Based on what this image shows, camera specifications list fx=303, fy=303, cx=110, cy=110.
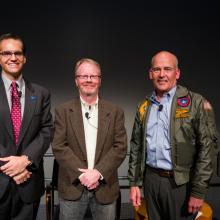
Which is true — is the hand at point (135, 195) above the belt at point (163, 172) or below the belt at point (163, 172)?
below

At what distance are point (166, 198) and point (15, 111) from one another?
1239 millimetres

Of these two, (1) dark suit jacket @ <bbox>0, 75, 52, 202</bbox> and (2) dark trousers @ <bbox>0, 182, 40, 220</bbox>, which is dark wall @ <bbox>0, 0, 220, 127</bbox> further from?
(2) dark trousers @ <bbox>0, 182, 40, 220</bbox>

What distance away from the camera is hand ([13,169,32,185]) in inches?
80.1

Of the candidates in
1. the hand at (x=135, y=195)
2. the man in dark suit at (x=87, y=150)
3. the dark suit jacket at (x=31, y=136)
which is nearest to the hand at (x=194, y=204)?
the hand at (x=135, y=195)

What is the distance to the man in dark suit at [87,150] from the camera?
7.25 feet

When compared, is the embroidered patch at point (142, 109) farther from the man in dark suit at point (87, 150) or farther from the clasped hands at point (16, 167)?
the clasped hands at point (16, 167)

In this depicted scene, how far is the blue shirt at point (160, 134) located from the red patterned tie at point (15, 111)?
948 mm

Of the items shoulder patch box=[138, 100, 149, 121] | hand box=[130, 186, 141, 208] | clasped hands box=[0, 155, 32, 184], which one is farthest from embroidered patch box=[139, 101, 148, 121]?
clasped hands box=[0, 155, 32, 184]

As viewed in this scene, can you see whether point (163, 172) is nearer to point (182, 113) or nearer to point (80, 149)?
point (182, 113)

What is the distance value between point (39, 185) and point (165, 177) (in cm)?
92

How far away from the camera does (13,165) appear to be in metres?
2.00

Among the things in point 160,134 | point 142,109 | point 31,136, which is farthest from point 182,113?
point 31,136

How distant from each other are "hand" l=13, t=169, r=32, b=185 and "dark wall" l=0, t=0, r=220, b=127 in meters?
2.16

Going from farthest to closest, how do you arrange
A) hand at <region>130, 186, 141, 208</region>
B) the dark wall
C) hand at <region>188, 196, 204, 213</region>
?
1. the dark wall
2. hand at <region>130, 186, 141, 208</region>
3. hand at <region>188, 196, 204, 213</region>
